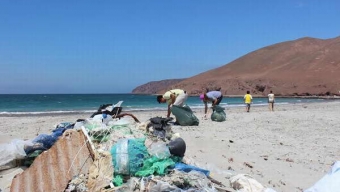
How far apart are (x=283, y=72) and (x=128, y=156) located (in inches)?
3431

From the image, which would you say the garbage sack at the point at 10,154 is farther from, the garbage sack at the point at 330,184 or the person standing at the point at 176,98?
the person standing at the point at 176,98

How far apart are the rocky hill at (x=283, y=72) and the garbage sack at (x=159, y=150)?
227 feet

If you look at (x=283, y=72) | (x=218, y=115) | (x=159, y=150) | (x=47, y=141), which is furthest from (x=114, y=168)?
(x=283, y=72)

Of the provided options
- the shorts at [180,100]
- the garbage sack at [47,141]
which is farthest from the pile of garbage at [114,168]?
the shorts at [180,100]

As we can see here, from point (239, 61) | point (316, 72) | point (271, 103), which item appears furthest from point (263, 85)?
point (271, 103)

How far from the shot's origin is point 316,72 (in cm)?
8144

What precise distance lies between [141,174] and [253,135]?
6.61 metres

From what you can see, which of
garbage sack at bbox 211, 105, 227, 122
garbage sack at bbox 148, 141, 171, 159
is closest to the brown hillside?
garbage sack at bbox 211, 105, 227, 122

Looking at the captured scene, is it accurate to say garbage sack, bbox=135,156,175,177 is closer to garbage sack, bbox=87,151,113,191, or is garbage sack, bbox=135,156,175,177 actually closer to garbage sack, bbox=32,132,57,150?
garbage sack, bbox=87,151,113,191

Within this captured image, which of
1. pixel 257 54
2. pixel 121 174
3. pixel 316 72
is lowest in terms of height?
pixel 121 174

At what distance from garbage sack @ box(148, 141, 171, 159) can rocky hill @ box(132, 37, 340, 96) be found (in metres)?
69.1

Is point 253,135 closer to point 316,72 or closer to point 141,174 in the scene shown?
point 141,174

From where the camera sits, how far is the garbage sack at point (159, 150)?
17.2ft

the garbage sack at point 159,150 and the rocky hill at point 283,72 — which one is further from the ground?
the rocky hill at point 283,72
